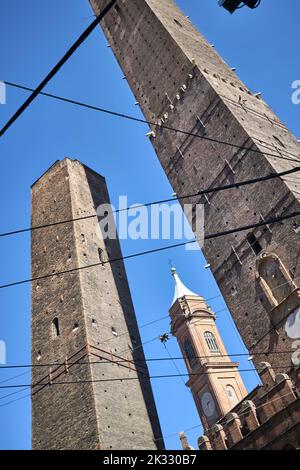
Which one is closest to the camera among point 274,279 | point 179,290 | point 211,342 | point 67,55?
point 67,55

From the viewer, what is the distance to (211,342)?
31.1 metres

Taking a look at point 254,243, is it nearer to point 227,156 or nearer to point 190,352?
point 227,156

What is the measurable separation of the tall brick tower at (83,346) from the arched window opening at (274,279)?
205 inches

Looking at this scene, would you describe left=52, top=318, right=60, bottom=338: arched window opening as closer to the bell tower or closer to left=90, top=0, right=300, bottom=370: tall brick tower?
left=90, top=0, right=300, bottom=370: tall brick tower

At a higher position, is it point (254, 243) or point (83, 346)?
point (254, 243)

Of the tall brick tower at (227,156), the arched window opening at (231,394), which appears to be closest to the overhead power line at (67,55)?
the tall brick tower at (227,156)

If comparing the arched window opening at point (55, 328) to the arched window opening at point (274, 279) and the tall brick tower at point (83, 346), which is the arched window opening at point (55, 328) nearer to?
the tall brick tower at point (83, 346)

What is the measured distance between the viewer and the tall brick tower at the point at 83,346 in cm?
1217

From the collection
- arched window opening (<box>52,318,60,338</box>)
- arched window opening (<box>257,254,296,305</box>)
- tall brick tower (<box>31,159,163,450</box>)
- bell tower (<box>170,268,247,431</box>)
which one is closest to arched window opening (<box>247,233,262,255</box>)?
arched window opening (<box>257,254,296,305</box>)

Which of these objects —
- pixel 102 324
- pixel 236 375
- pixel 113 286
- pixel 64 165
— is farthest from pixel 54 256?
pixel 236 375

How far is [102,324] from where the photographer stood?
14.8m

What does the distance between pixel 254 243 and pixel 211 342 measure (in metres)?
18.6

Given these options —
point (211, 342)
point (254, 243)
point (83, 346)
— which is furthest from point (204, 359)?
point (83, 346)

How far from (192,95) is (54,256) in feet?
29.2
